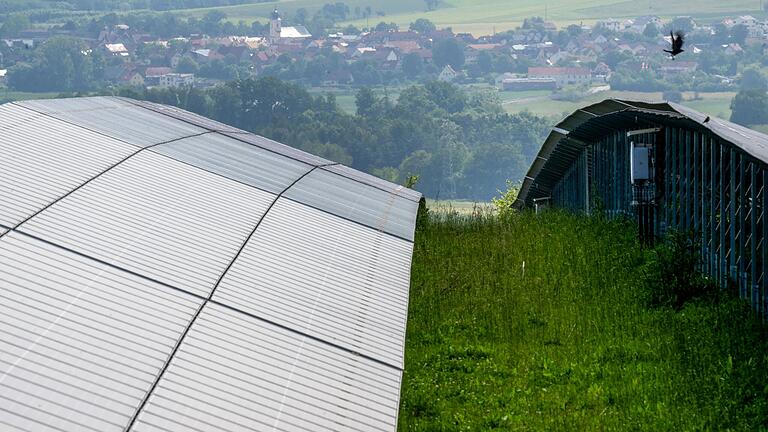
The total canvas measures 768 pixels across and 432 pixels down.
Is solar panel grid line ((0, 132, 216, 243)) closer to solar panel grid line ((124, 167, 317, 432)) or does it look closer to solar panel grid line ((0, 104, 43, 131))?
solar panel grid line ((0, 104, 43, 131))

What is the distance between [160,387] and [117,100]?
1743 cm

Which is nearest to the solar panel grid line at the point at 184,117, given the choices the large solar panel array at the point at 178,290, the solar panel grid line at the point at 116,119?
the solar panel grid line at the point at 116,119

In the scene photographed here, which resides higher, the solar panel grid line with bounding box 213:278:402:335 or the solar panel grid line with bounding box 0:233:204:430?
the solar panel grid line with bounding box 0:233:204:430

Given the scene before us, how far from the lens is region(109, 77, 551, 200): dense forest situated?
149625 mm

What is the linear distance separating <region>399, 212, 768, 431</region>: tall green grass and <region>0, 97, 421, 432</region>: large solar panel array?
981 millimetres

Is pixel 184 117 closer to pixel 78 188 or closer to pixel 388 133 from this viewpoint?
pixel 78 188

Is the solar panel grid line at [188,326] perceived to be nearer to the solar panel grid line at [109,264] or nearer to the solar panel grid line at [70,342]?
the solar panel grid line at [70,342]

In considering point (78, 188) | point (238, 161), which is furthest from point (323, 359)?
point (238, 161)

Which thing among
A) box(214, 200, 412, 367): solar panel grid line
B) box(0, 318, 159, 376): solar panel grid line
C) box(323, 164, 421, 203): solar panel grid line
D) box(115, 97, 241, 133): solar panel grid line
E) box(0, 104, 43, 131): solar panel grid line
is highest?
box(0, 104, 43, 131): solar panel grid line

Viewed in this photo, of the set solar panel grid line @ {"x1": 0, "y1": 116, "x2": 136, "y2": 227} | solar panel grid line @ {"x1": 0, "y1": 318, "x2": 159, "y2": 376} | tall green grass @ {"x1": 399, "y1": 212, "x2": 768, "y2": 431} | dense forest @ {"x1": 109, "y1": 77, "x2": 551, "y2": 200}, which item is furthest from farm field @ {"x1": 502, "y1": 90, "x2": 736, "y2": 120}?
solar panel grid line @ {"x1": 0, "y1": 318, "x2": 159, "y2": 376}

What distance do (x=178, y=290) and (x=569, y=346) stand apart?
6.41m

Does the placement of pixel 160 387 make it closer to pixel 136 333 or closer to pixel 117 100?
pixel 136 333

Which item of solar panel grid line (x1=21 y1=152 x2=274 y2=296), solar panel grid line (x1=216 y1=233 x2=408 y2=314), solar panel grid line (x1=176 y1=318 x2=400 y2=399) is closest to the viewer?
solar panel grid line (x1=176 y1=318 x2=400 y2=399)

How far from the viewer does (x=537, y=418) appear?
598 inches
